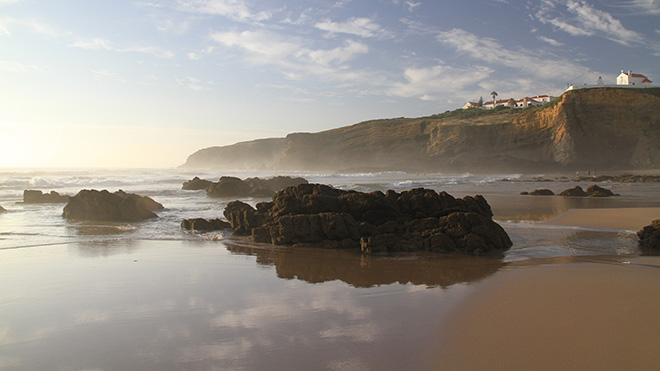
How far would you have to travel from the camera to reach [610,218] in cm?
1197

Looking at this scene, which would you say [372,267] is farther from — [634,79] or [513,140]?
[634,79]

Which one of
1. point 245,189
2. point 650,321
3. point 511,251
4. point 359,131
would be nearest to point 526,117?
point 359,131

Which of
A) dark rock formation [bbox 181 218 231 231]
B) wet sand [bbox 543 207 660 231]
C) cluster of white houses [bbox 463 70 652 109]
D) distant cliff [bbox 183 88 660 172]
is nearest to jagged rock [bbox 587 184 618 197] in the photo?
wet sand [bbox 543 207 660 231]

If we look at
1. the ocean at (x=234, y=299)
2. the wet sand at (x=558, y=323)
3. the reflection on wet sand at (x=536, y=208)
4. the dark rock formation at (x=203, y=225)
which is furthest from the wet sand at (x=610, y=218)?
the dark rock formation at (x=203, y=225)

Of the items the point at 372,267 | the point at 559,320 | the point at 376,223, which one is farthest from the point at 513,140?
the point at 559,320

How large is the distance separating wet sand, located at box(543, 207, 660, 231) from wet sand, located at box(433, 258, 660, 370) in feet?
17.8

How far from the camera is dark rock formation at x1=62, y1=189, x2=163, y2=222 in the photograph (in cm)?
1288

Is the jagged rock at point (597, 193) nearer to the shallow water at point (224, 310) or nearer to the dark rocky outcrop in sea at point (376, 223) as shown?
the dark rocky outcrop in sea at point (376, 223)

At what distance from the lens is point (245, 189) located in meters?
24.0

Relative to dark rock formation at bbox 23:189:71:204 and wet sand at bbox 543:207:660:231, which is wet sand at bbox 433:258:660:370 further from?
dark rock formation at bbox 23:189:71:204

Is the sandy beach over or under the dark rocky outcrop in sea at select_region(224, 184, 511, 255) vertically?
under

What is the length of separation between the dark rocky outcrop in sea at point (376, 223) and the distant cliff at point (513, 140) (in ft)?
154

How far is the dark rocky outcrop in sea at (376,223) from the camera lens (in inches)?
312

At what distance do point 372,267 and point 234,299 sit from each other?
100 inches
